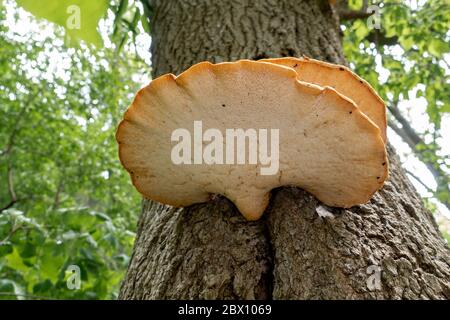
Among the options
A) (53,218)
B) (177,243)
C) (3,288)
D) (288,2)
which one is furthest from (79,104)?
(177,243)

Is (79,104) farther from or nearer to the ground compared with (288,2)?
farther from the ground

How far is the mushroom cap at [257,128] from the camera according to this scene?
3.06 feet

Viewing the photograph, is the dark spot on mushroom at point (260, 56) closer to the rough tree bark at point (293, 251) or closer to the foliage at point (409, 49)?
the rough tree bark at point (293, 251)

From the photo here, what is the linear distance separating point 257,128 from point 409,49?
4490mm

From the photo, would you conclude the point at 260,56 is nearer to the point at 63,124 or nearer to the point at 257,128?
the point at 257,128

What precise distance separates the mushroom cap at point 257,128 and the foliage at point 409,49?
3.43 m

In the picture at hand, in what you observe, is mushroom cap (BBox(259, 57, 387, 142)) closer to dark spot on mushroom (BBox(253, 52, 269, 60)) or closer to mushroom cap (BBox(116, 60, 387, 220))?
mushroom cap (BBox(116, 60, 387, 220))

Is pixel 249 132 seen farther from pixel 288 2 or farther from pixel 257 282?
pixel 288 2

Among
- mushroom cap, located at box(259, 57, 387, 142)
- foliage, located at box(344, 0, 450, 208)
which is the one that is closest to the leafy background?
foliage, located at box(344, 0, 450, 208)

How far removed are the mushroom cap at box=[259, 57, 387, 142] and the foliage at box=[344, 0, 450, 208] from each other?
3324 mm

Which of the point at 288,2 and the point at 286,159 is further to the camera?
the point at 288,2

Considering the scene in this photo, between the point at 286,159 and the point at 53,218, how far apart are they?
3153 millimetres

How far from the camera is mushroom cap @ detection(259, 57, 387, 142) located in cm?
106
